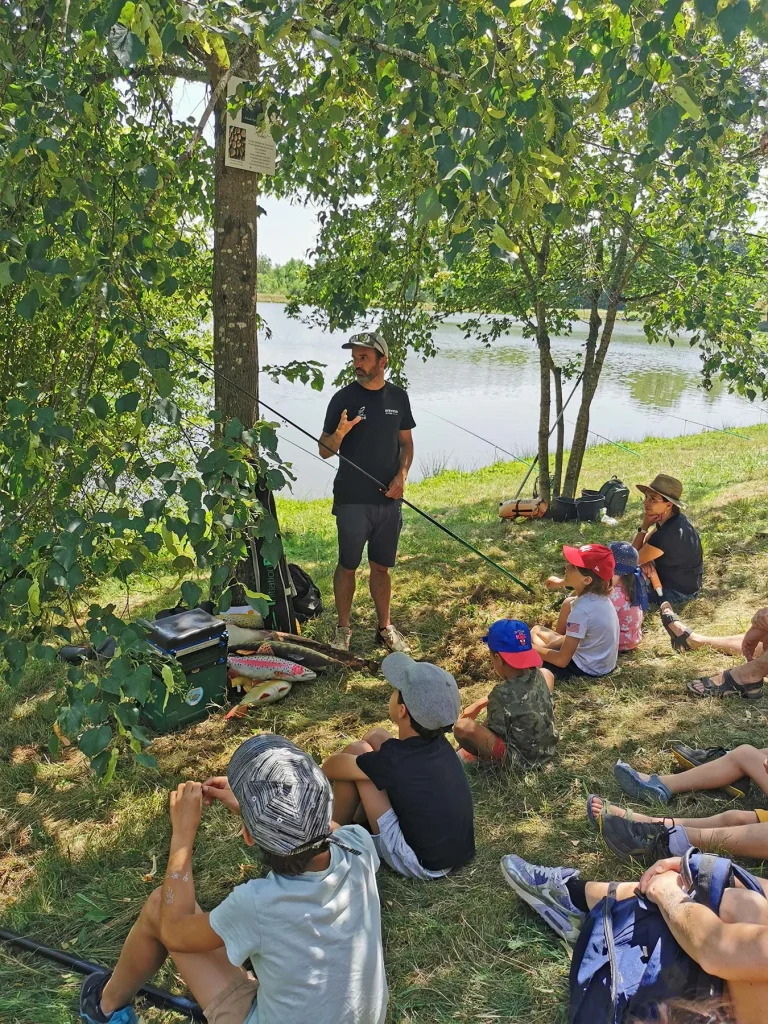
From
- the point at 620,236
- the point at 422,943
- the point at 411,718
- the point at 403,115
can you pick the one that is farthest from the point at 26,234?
the point at 620,236

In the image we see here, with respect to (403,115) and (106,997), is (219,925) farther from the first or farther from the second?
(403,115)

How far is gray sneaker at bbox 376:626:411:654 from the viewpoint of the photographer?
14.0 ft

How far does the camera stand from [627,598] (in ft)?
13.0

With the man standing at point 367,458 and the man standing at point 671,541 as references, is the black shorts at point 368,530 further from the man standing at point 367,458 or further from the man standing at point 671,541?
the man standing at point 671,541

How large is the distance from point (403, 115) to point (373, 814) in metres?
2.03

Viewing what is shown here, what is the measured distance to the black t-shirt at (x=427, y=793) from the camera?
7.71ft

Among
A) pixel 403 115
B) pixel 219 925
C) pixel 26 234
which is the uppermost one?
pixel 403 115

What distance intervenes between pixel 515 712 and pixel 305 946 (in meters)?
1.50

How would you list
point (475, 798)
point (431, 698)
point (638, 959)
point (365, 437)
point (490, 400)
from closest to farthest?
1. point (638, 959)
2. point (431, 698)
3. point (475, 798)
4. point (365, 437)
5. point (490, 400)

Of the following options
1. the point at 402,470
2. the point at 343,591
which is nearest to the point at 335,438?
the point at 402,470

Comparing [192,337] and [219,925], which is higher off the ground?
[192,337]

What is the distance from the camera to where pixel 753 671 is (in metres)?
3.35

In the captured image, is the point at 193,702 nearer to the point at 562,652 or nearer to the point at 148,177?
the point at 562,652

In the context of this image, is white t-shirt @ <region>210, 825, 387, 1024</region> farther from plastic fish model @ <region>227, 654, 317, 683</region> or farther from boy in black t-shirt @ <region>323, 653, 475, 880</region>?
plastic fish model @ <region>227, 654, 317, 683</region>
